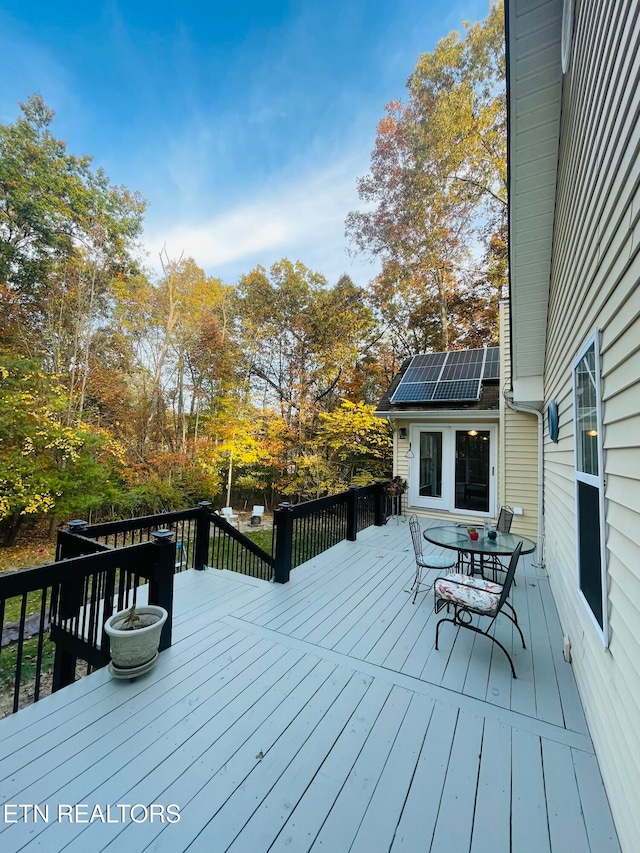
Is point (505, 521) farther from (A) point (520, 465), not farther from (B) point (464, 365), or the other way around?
(B) point (464, 365)

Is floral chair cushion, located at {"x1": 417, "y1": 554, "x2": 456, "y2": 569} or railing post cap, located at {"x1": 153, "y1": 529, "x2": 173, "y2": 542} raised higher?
railing post cap, located at {"x1": 153, "y1": 529, "x2": 173, "y2": 542}

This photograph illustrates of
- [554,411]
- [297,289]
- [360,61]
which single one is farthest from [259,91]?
[554,411]

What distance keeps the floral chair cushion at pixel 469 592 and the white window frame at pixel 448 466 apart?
12.1ft

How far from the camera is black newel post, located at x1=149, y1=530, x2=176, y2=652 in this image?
2641mm

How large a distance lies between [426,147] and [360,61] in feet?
9.81

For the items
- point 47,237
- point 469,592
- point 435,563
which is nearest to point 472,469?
point 435,563

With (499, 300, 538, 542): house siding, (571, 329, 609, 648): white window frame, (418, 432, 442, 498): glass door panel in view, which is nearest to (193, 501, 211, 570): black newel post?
(571, 329, 609, 648): white window frame

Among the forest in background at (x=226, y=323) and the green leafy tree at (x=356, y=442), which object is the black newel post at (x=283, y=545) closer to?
the green leafy tree at (x=356, y=442)

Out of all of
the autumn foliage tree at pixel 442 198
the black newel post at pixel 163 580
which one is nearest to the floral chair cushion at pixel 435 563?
the black newel post at pixel 163 580

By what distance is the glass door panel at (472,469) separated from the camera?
6.66m

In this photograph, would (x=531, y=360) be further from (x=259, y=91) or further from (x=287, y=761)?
(x=259, y=91)

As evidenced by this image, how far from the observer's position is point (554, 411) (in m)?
3.82

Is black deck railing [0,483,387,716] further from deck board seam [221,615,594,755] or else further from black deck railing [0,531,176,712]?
deck board seam [221,615,594,755]

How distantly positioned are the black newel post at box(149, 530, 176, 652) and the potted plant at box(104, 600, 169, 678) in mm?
193
